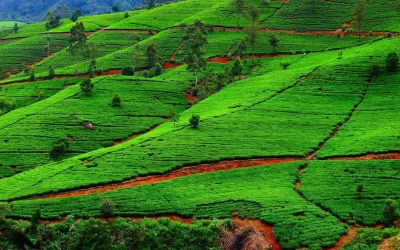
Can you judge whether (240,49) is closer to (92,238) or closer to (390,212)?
(390,212)

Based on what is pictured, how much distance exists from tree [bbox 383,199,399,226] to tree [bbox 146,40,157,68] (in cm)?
9375

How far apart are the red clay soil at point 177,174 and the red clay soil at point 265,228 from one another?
13.2 metres

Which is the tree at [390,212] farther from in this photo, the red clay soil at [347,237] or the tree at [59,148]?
the tree at [59,148]

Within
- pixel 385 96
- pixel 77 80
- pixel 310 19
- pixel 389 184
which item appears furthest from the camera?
pixel 310 19

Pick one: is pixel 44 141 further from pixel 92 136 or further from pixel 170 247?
pixel 170 247

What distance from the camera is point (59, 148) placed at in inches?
2805

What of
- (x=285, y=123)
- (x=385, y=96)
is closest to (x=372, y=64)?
(x=385, y=96)

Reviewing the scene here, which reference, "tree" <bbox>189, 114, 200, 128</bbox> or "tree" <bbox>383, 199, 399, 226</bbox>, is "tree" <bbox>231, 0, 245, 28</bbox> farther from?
"tree" <bbox>383, 199, 399, 226</bbox>

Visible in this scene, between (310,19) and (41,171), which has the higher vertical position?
(310,19)

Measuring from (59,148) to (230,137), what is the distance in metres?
27.1

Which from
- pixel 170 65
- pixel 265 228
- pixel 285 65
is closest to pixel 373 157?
pixel 265 228

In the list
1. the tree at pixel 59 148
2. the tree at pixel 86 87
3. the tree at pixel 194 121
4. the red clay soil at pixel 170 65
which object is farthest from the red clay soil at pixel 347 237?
the red clay soil at pixel 170 65

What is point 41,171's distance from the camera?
61.3 m

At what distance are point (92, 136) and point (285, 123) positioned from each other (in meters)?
33.4
